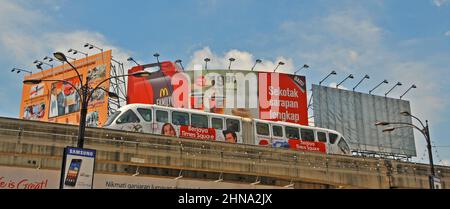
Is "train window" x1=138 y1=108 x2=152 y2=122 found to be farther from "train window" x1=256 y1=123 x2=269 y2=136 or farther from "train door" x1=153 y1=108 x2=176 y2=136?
"train window" x1=256 y1=123 x2=269 y2=136

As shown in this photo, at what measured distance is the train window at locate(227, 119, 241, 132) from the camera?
1398 inches

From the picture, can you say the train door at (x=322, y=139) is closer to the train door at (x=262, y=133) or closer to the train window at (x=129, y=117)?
the train door at (x=262, y=133)

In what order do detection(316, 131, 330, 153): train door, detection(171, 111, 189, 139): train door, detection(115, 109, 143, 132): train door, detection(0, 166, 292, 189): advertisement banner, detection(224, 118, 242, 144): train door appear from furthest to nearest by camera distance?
detection(316, 131, 330, 153): train door, detection(224, 118, 242, 144): train door, detection(171, 111, 189, 139): train door, detection(115, 109, 143, 132): train door, detection(0, 166, 292, 189): advertisement banner

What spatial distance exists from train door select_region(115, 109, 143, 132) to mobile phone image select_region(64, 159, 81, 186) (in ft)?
49.5

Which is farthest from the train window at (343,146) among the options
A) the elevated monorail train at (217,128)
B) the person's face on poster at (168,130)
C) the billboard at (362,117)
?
the billboard at (362,117)

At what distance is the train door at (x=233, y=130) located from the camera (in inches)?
1385

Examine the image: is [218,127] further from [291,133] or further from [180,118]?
[291,133]

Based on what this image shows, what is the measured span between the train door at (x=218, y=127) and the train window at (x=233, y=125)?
56 cm

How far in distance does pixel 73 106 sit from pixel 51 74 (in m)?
8.47

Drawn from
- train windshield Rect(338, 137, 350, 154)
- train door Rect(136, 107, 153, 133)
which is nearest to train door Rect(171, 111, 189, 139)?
train door Rect(136, 107, 153, 133)

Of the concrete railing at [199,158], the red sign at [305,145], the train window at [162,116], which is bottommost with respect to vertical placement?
the concrete railing at [199,158]

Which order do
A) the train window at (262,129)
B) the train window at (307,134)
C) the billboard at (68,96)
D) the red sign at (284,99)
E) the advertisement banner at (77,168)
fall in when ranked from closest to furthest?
the advertisement banner at (77,168) → the train window at (262,129) → the train window at (307,134) → the billboard at (68,96) → the red sign at (284,99)

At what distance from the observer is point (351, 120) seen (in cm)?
6144
